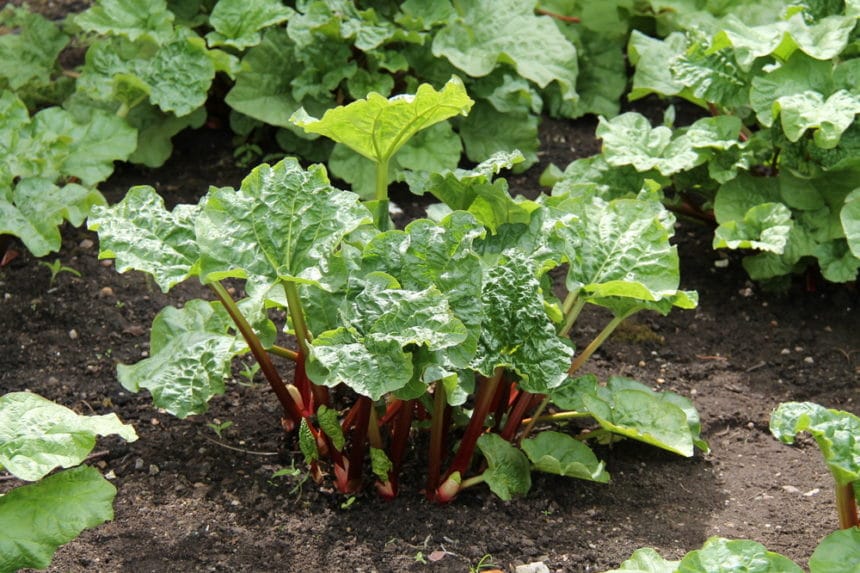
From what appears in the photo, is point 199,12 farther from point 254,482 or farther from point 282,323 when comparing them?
point 254,482

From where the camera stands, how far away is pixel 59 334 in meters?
3.46

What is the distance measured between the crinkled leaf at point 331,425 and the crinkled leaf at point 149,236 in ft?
1.49

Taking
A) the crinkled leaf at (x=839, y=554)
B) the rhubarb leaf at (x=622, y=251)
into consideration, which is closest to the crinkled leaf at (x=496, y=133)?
the rhubarb leaf at (x=622, y=251)

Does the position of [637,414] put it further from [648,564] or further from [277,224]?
[277,224]

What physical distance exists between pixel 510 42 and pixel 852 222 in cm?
143

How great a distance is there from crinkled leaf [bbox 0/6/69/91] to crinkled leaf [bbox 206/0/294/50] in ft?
2.47

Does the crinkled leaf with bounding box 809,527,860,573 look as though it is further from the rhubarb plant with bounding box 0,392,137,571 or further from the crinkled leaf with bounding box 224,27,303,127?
the crinkled leaf with bounding box 224,27,303,127

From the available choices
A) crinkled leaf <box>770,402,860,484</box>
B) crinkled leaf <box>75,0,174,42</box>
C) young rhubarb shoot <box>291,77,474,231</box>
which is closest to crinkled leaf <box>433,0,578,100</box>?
crinkled leaf <box>75,0,174,42</box>

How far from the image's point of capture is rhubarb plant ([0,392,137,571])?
2389 mm

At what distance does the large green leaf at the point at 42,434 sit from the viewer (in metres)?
2.42

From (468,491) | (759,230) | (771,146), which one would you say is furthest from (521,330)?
(771,146)

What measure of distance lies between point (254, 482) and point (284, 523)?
0.60ft

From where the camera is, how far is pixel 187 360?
2.83 metres

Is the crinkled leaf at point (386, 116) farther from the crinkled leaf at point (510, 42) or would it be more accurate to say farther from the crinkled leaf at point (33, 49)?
the crinkled leaf at point (33, 49)
